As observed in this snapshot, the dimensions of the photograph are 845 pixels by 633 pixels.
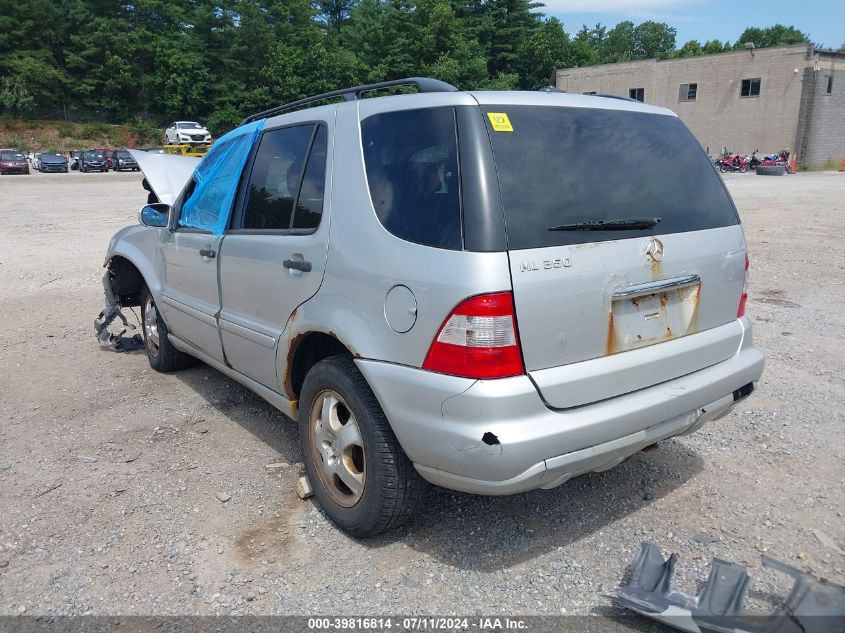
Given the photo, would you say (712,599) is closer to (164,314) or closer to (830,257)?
(164,314)

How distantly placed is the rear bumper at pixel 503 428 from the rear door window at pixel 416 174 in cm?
57

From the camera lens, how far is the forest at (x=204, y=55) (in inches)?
2504

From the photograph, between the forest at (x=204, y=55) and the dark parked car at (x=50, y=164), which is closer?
the dark parked car at (x=50, y=164)

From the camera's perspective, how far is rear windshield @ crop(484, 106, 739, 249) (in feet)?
8.63

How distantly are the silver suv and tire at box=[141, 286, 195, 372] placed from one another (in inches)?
82.2

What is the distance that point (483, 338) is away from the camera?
8.14 feet

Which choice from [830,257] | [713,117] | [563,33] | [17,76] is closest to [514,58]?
[563,33]

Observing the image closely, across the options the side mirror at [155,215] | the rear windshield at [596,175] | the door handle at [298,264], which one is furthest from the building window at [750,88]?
the door handle at [298,264]

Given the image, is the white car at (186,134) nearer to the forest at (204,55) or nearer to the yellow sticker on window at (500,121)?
the forest at (204,55)

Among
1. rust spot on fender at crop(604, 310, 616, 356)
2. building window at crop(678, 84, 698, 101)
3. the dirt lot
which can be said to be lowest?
the dirt lot

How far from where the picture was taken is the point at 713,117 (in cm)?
5294

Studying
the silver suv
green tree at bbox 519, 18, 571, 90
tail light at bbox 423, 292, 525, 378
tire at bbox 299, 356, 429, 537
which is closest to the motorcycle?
green tree at bbox 519, 18, 571, 90

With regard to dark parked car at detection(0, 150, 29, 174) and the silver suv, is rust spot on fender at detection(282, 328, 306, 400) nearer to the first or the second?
the silver suv

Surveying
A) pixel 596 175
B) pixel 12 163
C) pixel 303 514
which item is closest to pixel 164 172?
pixel 303 514
